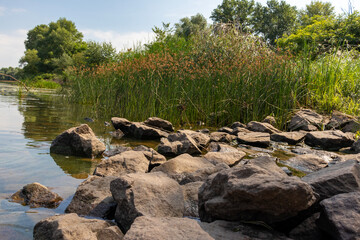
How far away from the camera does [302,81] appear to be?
296 inches

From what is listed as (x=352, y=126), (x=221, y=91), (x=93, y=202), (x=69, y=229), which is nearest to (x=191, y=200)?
(x=93, y=202)

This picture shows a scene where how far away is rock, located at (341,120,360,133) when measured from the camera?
598 cm

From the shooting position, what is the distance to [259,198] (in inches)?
62.0

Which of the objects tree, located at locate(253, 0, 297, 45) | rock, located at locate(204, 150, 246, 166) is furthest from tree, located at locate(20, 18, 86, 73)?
rock, located at locate(204, 150, 246, 166)

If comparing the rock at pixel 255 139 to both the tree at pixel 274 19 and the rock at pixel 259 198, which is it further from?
the tree at pixel 274 19

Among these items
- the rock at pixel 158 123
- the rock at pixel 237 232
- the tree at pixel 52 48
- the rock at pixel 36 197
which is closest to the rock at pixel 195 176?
the rock at pixel 237 232

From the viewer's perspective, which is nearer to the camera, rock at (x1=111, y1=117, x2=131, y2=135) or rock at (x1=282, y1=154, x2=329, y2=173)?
rock at (x1=282, y1=154, x2=329, y2=173)

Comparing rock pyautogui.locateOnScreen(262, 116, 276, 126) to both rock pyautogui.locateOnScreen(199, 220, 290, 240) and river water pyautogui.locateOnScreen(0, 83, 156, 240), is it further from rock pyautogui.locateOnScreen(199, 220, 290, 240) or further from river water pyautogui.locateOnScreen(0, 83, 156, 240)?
rock pyautogui.locateOnScreen(199, 220, 290, 240)

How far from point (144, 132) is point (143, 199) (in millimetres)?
3319

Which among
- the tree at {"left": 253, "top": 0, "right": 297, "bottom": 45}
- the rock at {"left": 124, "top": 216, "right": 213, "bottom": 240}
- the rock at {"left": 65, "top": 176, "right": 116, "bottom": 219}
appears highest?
the tree at {"left": 253, "top": 0, "right": 297, "bottom": 45}

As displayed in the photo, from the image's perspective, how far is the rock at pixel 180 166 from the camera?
106 inches

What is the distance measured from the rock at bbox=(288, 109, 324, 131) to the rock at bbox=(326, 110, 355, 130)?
229 mm

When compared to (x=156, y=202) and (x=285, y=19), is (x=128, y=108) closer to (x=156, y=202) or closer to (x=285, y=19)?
(x=156, y=202)

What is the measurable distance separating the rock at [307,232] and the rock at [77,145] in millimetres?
2657
